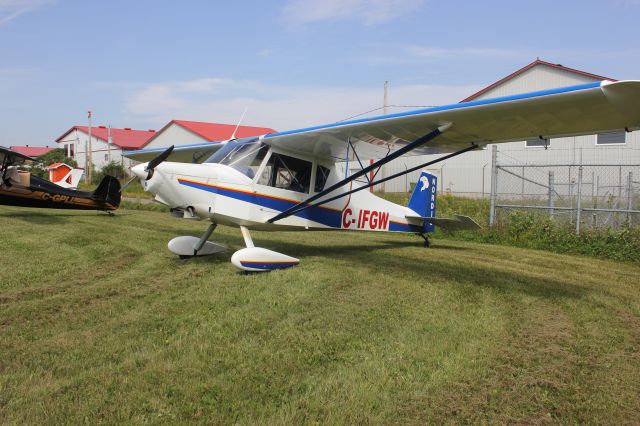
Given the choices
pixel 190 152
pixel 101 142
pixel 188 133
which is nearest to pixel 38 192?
pixel 190 152

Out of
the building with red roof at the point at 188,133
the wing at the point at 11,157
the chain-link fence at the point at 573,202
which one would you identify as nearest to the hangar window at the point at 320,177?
the chain-link fence at the point at 573,202

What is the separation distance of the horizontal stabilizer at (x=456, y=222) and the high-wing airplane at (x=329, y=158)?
4 centimetres

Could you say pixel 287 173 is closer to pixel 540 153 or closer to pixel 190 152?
pixel 190 152

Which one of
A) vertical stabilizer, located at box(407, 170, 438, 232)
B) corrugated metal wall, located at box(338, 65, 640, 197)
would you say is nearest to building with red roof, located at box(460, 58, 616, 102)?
corrugated metal wall, located at box(338, 65, 640, 197)

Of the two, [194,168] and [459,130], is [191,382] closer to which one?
[194,168]

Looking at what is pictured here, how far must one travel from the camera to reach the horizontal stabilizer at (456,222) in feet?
31.4


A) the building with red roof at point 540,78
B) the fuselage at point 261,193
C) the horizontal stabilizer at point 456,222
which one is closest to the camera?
the fuselage at point 261,193

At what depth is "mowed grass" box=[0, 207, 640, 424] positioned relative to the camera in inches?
109

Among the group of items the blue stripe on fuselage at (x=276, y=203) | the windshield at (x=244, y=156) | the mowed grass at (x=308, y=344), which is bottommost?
the mowed grass at (x=308, y=344)

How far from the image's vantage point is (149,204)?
65.7 feet

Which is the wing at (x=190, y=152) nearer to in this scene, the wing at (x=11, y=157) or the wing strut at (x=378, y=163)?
the wing strut at (x=378, y=163)

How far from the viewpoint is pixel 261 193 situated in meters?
7.62

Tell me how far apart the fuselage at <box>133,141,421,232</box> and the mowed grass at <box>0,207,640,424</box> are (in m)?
0.89

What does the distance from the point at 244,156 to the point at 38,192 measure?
10.3 metres
